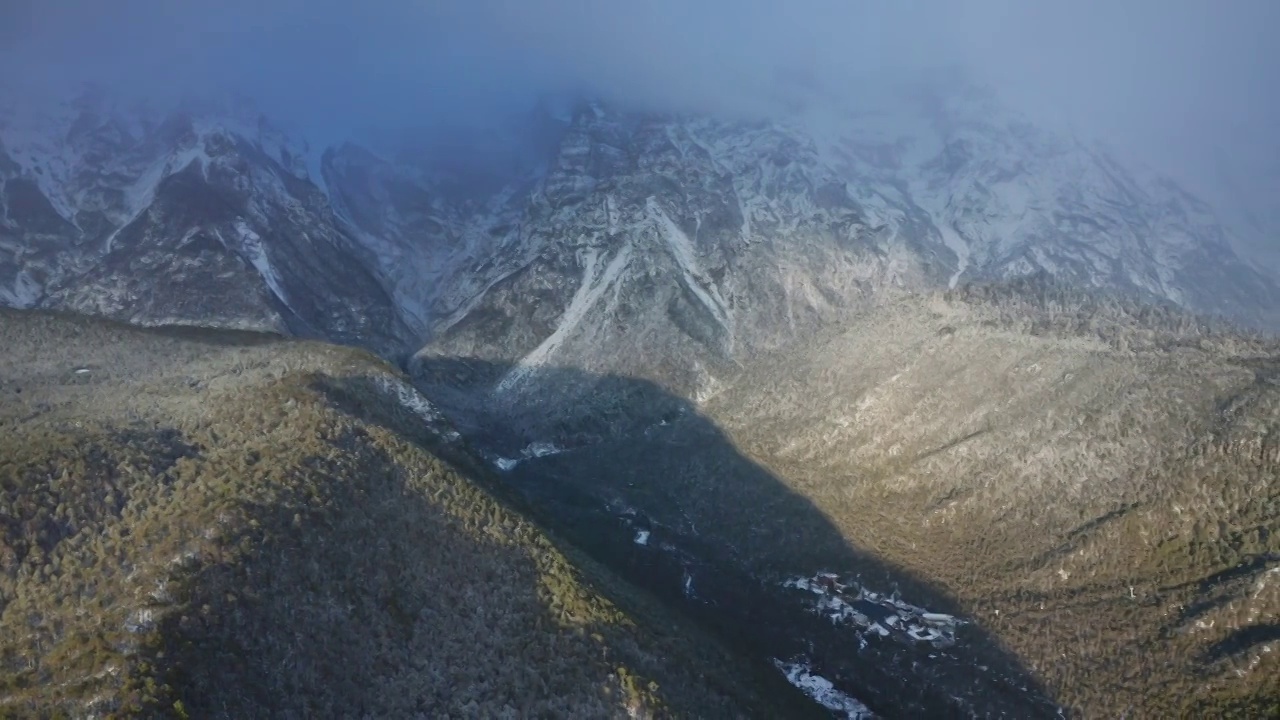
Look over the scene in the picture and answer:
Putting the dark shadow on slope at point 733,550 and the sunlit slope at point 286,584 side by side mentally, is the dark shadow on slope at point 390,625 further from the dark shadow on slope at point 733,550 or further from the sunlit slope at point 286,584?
the dark shadow on slope at point 733,550

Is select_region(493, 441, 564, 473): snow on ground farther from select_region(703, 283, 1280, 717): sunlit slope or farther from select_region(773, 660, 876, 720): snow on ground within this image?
select_region(773, 660, 876, 720): snow on ground

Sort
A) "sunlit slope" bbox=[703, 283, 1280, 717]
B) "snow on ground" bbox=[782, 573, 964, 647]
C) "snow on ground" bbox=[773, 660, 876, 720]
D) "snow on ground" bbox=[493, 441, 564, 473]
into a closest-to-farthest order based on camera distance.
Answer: "sunlit slope" bbox=[703, 283, 1280, 717]
"snow on ground" bbox=[773, 660, 876, 720]
"snow on ground" bbox=[782, 573, 964, 647]
"snow on ground" bbox=[493, 441, 564, 473]

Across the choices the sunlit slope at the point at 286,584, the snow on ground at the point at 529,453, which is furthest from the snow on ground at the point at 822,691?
the snow on ground at the point at 529,453

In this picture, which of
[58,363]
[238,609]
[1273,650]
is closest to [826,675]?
[1273,650]

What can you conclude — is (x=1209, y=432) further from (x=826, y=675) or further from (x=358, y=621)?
(x=358, y=621)

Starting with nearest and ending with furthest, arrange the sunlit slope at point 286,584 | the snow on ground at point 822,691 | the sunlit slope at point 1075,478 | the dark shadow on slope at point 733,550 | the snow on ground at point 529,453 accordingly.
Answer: the sunlit slope at point 286,584 → the sunlit slope at point 1075,478 → the snow on ground at point 822,691 → the dark shadow on slope at point 733,550 → the snow on ground at point 529,453

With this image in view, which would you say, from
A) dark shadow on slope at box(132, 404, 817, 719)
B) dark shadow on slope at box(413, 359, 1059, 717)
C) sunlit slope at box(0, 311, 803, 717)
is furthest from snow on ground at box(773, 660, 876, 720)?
dark shadow on slope at box(132, 404, 817, 719)
